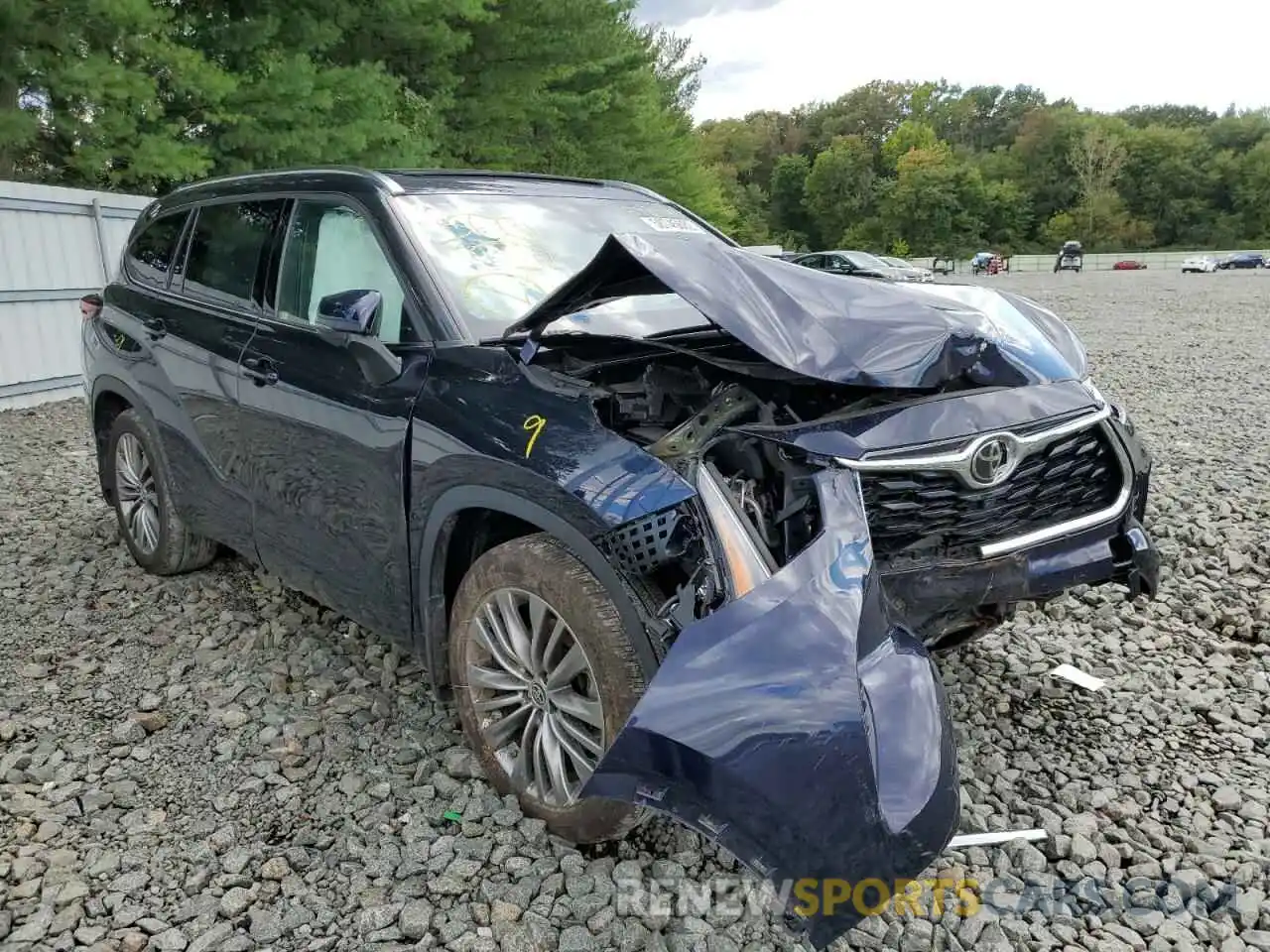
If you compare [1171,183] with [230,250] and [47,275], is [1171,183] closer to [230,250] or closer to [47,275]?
[47,275]

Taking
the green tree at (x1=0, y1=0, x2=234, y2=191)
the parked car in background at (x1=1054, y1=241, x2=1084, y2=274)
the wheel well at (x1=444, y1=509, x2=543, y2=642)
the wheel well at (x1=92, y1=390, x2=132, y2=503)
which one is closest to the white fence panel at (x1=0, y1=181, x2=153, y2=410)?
the green tree at (x1=0, y1=0, x2=234, y2=191)

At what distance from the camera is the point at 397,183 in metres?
3.40

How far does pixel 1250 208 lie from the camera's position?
82.8 metres

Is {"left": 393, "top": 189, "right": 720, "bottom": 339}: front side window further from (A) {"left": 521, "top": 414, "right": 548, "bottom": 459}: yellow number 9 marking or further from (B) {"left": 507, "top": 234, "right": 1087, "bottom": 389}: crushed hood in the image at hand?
(A) {"left": 521, "top": 414, "right": 548, "bottom": 459}: yellow number 9 marking

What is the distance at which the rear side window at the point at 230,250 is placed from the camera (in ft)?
12.2

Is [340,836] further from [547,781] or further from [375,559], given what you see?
[375,559]

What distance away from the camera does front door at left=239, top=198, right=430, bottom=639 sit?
295 cm

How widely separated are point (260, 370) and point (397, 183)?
2.72 ft

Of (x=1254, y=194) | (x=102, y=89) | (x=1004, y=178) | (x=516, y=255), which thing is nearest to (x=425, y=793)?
(x=516, y=255)

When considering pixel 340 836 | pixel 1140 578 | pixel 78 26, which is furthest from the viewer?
pixel 78 26

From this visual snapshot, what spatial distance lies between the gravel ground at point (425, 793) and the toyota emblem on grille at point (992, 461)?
1.01 meters

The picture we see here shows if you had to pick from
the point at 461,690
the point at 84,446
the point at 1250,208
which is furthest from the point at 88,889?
the point at 1250,208

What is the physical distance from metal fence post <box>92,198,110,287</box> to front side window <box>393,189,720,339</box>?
9.20 metres

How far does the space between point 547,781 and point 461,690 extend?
0.41 meters
